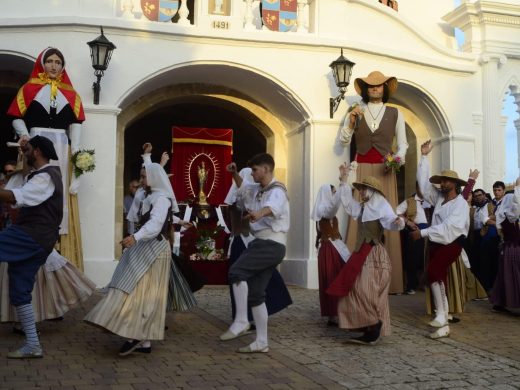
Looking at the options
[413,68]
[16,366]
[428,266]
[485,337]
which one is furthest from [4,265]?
[413,68]

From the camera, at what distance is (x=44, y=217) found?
506 cm

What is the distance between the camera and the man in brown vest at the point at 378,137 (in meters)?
8.94

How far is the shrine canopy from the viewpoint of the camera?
13219mm

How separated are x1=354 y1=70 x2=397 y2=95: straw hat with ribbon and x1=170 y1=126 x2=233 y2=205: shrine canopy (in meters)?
4.54

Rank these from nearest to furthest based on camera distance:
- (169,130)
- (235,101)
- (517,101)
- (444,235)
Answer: (444,235), (235,101), (517,101), (169,130)

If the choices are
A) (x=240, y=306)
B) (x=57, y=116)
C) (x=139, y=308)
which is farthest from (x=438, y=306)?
(x=57, y=116)

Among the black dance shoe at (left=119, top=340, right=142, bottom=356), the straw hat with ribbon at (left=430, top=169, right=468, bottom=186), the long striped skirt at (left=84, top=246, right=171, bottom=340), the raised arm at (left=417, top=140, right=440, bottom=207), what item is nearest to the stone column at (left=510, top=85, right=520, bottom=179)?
the raised arm at (left=417, top=140, right=440, bottom=207)

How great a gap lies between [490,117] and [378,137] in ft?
11.1

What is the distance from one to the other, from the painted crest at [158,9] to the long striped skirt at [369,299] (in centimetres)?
550

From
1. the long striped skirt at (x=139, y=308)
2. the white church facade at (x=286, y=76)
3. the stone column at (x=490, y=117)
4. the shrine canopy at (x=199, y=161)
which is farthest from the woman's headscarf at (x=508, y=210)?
the shrine canopy at (x=199, y=161)

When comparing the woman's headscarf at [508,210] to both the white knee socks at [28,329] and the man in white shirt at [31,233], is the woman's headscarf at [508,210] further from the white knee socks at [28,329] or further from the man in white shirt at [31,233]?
the white knee socks at [28,329]

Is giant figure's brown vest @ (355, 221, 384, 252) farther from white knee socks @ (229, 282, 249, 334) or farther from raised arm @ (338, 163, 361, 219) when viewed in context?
white knee socks @ (229, 282, 249, 334)

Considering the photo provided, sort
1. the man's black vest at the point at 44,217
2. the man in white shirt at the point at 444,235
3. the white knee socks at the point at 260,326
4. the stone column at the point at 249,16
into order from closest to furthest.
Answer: the man's black vest at the point at 44,217
the white knee socks at the point at 260,326
the man in white shirt at the point at 444,235
the stone column at the point at 249,16

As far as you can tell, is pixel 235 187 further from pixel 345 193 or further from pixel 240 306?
pixel 240 306
